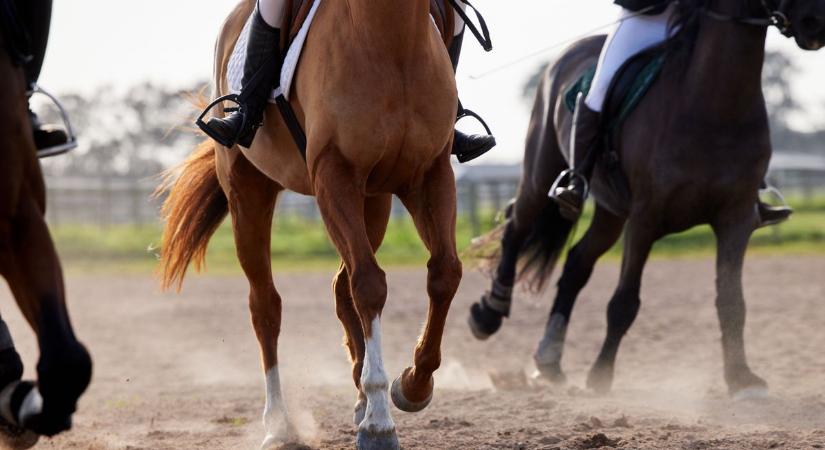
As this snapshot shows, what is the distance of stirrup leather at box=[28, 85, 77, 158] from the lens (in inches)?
193

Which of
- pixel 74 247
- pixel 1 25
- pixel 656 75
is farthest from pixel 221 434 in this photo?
pixel 74 247

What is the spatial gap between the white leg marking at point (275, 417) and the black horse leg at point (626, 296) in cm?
270

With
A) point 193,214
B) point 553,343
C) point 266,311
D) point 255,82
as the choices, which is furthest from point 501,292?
point 255,82

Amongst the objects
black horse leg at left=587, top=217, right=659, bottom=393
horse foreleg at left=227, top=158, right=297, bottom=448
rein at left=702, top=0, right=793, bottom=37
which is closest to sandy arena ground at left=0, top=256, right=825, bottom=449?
black horse leg at left=587, top=217, right=659, bottom=393

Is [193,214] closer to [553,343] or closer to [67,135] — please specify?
[67,135]

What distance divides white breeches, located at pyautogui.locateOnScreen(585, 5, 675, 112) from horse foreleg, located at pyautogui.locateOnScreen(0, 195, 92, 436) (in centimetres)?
526

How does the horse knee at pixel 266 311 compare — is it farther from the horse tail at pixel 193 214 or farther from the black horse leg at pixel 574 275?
the black horse leg at pixel 574 275

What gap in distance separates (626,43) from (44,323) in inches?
221

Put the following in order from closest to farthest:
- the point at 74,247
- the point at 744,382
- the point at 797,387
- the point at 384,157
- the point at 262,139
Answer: the point at 384,157
the point at 262,139
the point at 744,382
the point at 797,387
the point at 74,247

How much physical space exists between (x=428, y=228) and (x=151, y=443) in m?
2.24

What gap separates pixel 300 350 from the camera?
1210 centimetres

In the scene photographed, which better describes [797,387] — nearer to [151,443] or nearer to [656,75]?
[656,75]

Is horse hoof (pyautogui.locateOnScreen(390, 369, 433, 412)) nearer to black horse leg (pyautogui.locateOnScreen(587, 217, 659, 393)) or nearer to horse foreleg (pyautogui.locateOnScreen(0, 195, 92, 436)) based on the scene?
horse foreleg (pyautogui.locateOnScreen(0, 195, 92, 436))

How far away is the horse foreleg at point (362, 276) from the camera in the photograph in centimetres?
536
